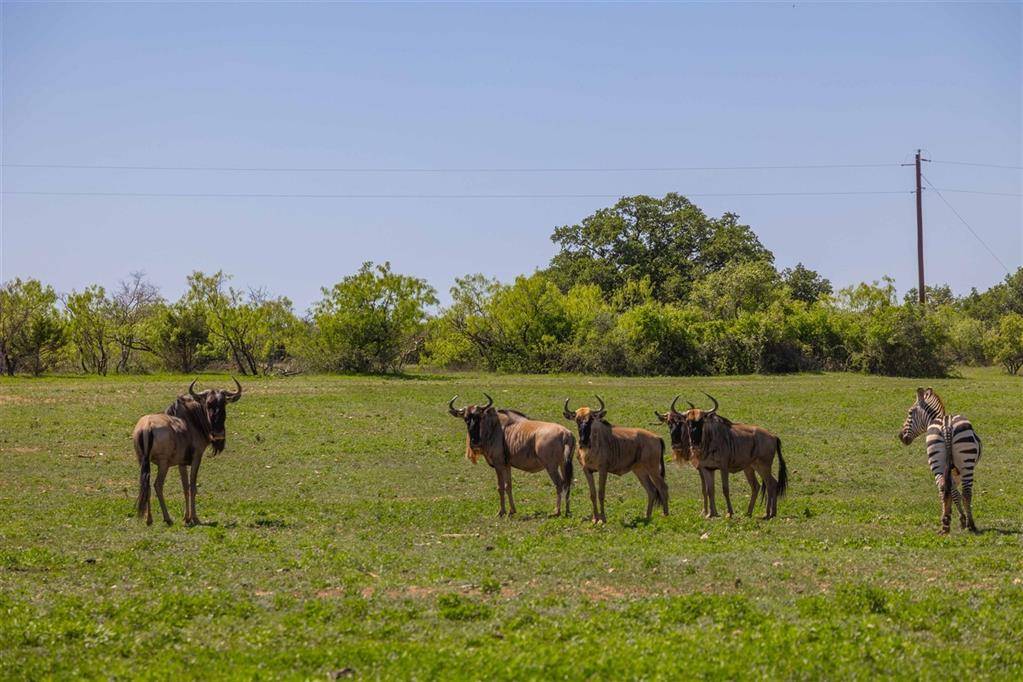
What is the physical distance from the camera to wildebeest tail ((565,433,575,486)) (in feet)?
68.2

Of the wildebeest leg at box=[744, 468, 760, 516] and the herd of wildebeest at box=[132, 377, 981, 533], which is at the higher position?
the herd of wildebeest at box=[132, 377, 981, 533]

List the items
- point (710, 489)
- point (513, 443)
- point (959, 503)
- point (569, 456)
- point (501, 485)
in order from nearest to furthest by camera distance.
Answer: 1. point (959, 503)
2. point (710, 489)
3. point (569, 456)
4. point (501, 485)
5. point (513, 443)

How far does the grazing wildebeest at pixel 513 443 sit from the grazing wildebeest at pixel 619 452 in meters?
0.67

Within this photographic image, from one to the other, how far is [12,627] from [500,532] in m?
8.48

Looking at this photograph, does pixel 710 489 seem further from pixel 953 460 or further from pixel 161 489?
pixel 161 489

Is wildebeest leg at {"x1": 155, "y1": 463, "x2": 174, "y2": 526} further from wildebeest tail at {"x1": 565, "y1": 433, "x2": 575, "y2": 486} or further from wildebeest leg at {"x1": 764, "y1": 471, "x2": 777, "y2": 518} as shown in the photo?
wildebeest leg at {"x1": 764, "y1": 471, "x2": 777, "y2": 518}

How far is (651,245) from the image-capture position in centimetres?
10962

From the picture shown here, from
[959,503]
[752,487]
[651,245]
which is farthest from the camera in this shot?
[651,245]

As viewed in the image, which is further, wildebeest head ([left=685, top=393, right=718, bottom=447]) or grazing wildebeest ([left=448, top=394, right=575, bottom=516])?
grazing wildebeest ([left=448, top=394, right=575, bottom=516])

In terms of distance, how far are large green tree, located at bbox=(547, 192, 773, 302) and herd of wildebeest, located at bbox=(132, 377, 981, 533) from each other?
8421 cm

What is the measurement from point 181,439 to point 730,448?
9978 mm

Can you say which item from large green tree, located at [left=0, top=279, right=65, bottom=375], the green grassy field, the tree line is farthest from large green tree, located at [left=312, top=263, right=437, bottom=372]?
the green grassy field

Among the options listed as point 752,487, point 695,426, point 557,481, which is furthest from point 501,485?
point 752,487

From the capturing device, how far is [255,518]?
67.5 feet
